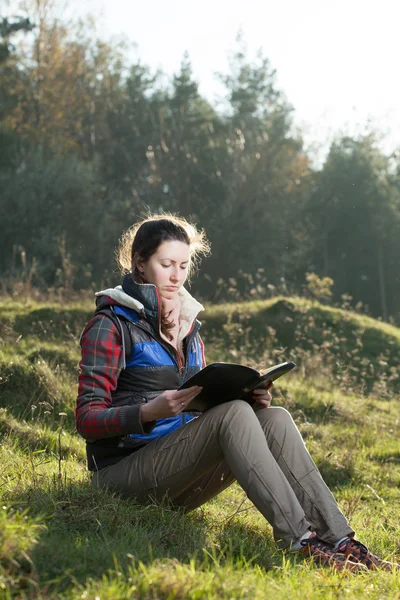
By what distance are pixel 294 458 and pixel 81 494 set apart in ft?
3.43

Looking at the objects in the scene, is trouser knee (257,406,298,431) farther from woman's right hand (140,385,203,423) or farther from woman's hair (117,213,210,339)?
woman's hair (117,213,210,339)

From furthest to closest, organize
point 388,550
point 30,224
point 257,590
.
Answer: point 30,224
point 388,550
point 257,590

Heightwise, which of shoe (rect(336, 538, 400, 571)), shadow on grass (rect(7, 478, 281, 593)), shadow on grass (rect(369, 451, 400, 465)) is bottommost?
shadow on grass (rect(369, 451, 400, 465))

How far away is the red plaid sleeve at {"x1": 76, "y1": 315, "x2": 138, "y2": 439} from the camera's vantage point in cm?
353

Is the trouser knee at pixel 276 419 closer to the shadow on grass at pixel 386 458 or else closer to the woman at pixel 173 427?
the woman at pixel 173 427

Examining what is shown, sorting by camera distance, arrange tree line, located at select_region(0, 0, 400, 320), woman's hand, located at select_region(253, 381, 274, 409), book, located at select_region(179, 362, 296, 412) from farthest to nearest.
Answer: tree line, located at select_region(0, 0, 400, 320) → woman's hand, located at select_region(253, 381, 274, 409) → book, located at select_region(179, 362, 296, 412)

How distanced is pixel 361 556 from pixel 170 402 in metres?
1.15

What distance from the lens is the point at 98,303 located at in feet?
12.8

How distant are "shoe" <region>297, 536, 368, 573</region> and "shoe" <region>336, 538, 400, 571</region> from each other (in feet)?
0.07

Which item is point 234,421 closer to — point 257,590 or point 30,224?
point 257,590

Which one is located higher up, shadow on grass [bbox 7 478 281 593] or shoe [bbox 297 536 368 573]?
shadow on grass [bbox 7 478 281 593]

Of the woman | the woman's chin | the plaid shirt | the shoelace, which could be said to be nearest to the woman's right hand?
the woman

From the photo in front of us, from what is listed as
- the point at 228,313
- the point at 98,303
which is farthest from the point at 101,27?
the point at 98,303

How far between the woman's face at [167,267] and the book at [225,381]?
0.67m
